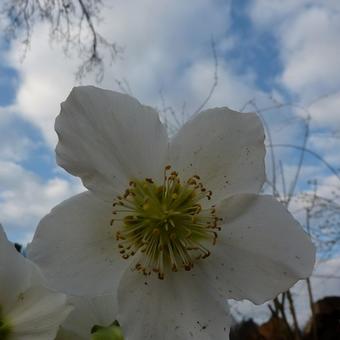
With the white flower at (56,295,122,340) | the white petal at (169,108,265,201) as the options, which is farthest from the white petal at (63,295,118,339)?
the white petal at (169,108,265,201)

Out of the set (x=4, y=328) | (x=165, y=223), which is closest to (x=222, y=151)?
(x=165, y=223)

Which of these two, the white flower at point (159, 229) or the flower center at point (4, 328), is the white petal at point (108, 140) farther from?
the flower center at point (4, 328)

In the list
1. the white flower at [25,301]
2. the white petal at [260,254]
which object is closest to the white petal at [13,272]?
the white flower at [25,301]

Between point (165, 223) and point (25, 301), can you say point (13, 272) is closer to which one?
point (25, 301)

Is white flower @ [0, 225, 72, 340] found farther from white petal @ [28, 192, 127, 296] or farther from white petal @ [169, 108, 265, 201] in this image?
white petal @ [169, 108, 265, 201]

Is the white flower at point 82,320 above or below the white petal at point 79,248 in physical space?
below

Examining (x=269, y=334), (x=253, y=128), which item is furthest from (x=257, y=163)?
(x=269, y=334)
